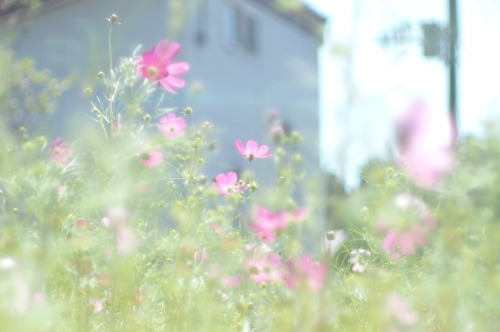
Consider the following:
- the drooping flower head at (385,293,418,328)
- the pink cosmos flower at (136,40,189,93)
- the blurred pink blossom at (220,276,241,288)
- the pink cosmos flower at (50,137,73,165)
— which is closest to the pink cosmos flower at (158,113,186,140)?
the pink cosmos flower at (136,40,189,93)

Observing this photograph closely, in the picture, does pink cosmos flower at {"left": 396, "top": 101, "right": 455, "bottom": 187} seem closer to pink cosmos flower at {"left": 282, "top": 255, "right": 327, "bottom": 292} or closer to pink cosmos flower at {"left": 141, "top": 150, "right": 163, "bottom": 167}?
pink cosmos flower at {"left": 282, "top": 255, "right": 327, "bottom": 292}

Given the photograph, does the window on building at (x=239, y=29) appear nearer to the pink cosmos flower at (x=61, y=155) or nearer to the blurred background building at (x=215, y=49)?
the blurred background building at (x=215, y=49)

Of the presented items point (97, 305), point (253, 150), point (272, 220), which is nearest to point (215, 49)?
point (253, 150)

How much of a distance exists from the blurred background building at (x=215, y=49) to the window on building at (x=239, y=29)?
2cm

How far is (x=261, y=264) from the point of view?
129 centimetres

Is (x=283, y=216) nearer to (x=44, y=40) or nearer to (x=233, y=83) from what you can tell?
(x=233, y=83)

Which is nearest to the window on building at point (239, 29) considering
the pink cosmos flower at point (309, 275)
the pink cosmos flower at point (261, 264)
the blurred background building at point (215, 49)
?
the blurred background building at point (215, 49)

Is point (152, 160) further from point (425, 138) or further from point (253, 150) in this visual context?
point (425, 138)

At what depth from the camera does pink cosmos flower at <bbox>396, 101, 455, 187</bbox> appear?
2.22ft

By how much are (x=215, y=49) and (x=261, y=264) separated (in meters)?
9.29

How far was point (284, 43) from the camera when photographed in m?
12.4

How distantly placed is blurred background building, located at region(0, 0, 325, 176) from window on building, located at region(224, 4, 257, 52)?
15 mm

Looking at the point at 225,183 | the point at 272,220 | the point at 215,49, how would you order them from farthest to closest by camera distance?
the point at 215,49 → the point at 225,183 → the point at 272,220

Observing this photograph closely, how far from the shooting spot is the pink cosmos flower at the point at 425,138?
676 millimetres
